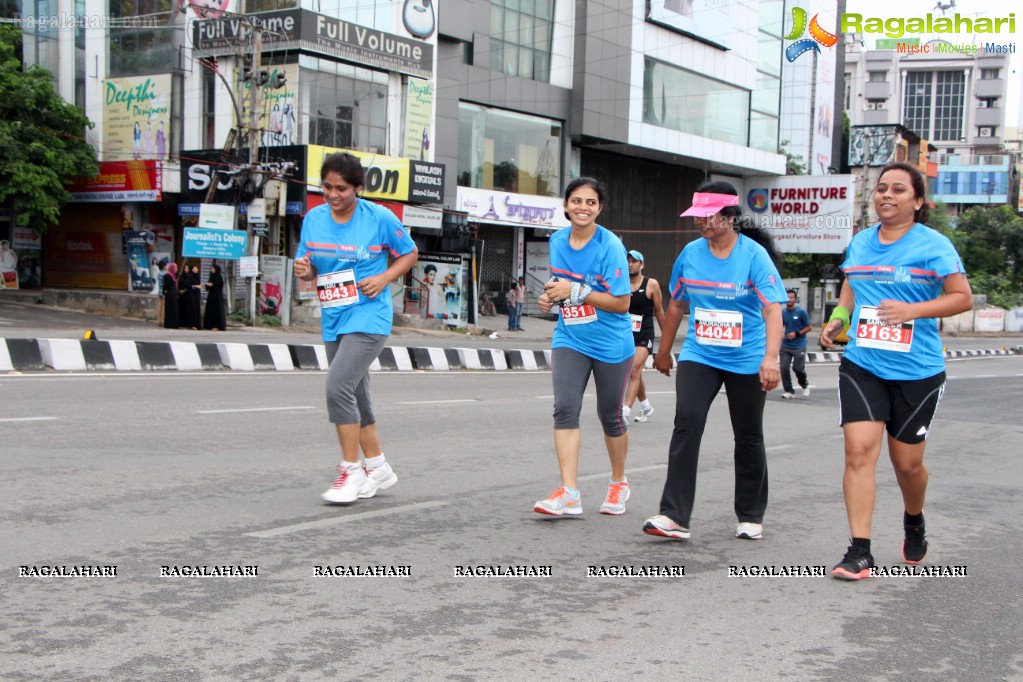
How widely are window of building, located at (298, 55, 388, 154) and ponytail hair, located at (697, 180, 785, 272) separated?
25836 mm

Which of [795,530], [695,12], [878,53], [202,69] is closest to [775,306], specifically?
[795,530]

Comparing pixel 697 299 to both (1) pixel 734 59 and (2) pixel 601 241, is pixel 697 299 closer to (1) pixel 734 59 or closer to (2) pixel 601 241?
(2) pixel 601 241

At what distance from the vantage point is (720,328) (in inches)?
219

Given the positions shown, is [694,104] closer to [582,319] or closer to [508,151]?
[508,151]

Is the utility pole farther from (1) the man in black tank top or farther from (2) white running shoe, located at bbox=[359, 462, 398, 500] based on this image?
(2) white running shoe, located at bbox=[359, 462, 398, 500]

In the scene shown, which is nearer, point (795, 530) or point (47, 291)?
point (795, 530)

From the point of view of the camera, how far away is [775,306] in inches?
216

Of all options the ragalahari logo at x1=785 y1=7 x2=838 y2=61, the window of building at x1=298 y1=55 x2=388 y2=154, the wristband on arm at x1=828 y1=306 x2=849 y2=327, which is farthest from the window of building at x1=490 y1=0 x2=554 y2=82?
the wristband on arm at x1=828 y1=306 x2=849 y2=327

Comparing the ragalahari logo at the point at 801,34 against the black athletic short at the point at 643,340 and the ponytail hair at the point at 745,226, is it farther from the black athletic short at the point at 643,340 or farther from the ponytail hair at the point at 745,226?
the ponytail hair at the point at 745,226

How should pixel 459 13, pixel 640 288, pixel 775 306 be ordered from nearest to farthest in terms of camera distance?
1. pixel 775 306
2. pixel 640 288
3. pixel 459 13

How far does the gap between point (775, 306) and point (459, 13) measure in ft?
105

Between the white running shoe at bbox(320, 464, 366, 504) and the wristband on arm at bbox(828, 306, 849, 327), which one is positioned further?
the white running shoe at bbox(320, 464, 366, 504)

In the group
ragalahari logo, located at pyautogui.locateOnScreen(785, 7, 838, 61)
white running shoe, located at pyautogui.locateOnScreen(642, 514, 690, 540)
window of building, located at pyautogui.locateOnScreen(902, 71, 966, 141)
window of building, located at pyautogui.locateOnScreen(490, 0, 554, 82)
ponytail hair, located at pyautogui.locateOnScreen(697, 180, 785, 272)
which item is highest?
window of building, located at pyautogui.locateOnScreen(902, 71, 966, 141)

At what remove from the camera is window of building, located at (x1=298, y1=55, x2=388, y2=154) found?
99.5ft
